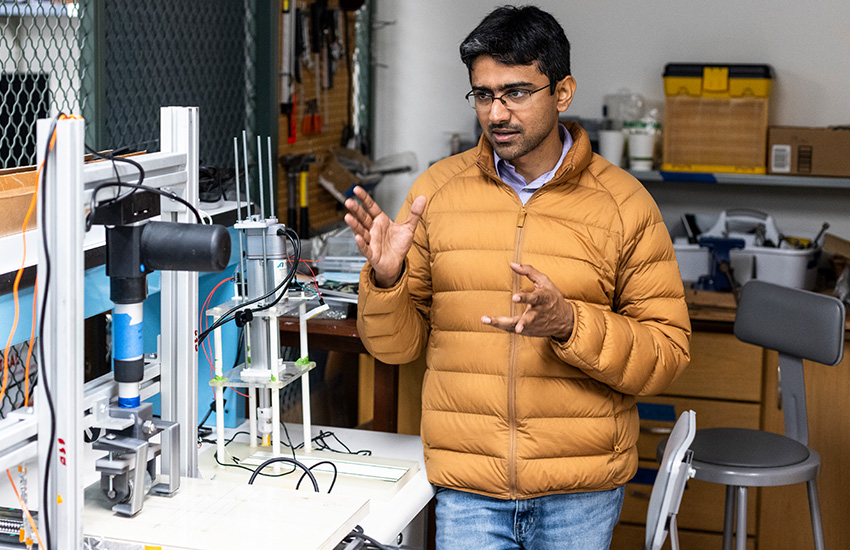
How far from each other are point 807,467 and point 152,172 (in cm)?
171

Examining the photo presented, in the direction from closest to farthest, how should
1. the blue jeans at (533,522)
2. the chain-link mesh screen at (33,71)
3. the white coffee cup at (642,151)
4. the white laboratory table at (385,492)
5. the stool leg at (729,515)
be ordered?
the white laboratory table at (385,492) → the blue jeans at (533,522) → the chain-link mesh screen at (33,71) → the stool leg at (729,515) → the white coffee cup at (642,151)

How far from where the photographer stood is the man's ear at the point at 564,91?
5.84ft

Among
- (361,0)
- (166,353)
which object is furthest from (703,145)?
(166,353)

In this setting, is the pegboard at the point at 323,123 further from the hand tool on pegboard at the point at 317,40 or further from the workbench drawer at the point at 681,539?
the workbench drawer at the point at 681,539

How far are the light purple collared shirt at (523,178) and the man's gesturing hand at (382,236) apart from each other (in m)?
0.29

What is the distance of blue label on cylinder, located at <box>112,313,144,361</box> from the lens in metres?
1.29

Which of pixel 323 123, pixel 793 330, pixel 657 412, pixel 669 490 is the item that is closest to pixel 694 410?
pixel 657 412

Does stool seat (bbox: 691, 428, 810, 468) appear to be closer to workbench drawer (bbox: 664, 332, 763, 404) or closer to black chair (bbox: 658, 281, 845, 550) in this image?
black chair (bbox: 658, 281, 845, 550)

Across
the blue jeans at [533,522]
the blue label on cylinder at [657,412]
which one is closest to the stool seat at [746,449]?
the blue label on cylinder at [657,412]

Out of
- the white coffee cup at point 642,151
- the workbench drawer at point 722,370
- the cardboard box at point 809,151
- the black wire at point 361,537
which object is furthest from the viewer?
the white coffee cup at point 642,151

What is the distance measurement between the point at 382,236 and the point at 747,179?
2298mm

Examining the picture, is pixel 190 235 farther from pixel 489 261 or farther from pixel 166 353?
pixel 489 261

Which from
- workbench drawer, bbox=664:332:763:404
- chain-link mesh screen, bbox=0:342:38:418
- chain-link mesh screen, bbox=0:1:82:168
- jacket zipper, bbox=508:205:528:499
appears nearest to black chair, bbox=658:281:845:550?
workbench drawer, bbox=664:332:763:404

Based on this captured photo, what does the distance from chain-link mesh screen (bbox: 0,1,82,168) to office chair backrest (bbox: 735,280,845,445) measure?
1847 mm
